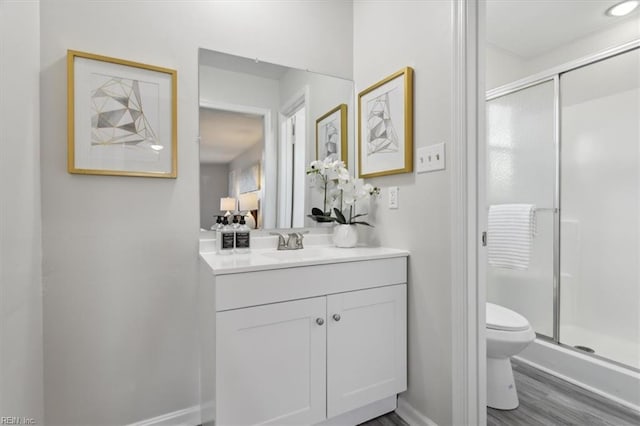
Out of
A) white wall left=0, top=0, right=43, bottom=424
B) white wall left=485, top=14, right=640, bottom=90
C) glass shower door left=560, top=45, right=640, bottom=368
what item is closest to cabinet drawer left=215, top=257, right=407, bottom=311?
white wall left=0, top=0, right=43, bottom=424

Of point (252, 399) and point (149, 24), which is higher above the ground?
point (149, 24)

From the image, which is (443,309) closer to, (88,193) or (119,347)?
(119,347)

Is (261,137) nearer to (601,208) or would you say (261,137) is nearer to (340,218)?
(340,218)

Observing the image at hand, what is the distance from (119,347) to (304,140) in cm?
134

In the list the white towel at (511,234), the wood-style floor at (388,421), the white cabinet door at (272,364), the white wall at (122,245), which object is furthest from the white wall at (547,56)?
the wood-style floor at (388,421)

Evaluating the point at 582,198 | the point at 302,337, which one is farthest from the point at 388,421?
the point at 582,198

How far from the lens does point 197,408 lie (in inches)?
60.0

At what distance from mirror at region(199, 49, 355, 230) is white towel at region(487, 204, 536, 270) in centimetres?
139

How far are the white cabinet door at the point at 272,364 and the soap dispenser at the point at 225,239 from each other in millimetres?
411

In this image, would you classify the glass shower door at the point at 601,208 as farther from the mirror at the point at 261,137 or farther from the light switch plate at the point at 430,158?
the mirror at the point at 261,137

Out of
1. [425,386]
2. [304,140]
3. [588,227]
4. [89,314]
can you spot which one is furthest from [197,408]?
[588,227]

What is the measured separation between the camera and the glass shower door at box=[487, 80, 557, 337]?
7.72ft

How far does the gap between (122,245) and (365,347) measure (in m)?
1.16

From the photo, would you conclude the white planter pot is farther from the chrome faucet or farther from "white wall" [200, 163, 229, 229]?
"white wall" [200, 163, 229, 229]
